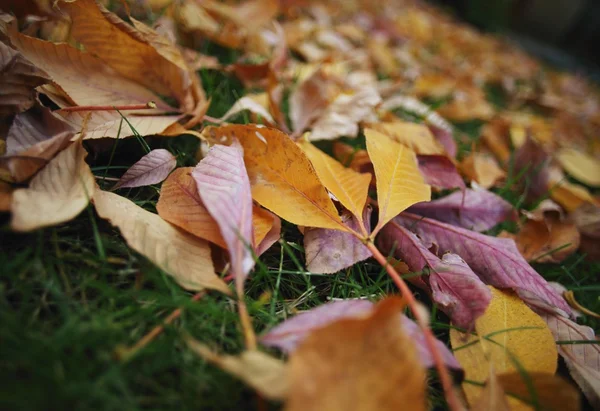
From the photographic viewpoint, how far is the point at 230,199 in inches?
23.0

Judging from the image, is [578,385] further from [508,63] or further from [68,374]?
[508,63]

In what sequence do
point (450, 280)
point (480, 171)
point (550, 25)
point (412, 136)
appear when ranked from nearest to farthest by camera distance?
point (450, 280) < point (412, 136) < point (480, 171) < point (550, 25)

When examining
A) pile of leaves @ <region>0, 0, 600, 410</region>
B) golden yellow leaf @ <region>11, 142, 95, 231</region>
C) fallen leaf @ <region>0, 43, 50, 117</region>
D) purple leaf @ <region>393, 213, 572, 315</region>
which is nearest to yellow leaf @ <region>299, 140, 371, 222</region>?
→ pile of leaves @ <region>0, 0, 600, 410</region>

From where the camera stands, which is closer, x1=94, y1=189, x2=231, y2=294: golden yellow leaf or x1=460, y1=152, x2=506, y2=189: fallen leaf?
x1=94, y1=189, x2=231, y2=294: golden yellow leaf

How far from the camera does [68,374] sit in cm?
44

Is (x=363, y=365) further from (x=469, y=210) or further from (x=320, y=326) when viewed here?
(x=469, y=210)

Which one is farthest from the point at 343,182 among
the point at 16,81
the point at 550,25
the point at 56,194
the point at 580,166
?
the point at 550,25

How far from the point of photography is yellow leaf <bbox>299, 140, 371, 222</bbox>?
2.30ft

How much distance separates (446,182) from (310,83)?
466mm

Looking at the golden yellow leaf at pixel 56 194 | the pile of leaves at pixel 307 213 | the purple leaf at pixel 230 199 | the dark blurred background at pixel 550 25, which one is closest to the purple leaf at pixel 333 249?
the pile of leaves at pixel 307 213

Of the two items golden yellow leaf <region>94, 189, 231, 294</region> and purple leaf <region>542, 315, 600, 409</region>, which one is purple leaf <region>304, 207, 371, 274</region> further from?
purple leaf <region>542, 315, 600, 409</region>

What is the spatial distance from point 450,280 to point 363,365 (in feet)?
1.02

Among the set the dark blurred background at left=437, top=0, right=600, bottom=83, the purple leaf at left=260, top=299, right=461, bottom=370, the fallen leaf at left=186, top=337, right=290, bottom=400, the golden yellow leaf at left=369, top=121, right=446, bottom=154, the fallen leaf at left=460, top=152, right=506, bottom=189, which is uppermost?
the dark blurred background at left=437, top=0, right=600, bottom=83

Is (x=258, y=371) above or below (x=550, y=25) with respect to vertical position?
below
